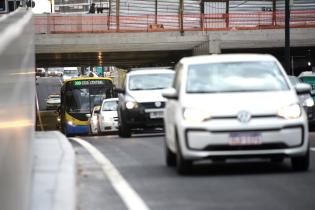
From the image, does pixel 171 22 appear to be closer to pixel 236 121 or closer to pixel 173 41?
pixel 173 41

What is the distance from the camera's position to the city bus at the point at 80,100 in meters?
41.8

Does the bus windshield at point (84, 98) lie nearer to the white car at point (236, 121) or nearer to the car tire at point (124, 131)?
the car tire at point (124, 131)

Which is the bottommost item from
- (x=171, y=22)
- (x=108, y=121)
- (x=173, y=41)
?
(x=108, y=121)

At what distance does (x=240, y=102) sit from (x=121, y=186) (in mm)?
1989

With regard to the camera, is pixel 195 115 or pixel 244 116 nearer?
pixel 244 116

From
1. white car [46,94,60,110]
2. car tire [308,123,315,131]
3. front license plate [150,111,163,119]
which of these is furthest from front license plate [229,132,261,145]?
white car [46,94,60,110]

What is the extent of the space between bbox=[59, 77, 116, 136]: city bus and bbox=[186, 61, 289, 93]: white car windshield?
29.6 m

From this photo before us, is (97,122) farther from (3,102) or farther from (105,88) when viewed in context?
(3,102)

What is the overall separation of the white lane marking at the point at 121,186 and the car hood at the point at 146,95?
6.53m

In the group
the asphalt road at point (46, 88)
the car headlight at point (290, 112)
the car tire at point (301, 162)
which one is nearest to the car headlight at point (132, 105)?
the car tire at point (301, 162)

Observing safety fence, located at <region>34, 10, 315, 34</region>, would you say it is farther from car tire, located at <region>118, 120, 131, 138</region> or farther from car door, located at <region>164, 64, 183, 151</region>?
car door, located at <region>164, 64, 183, 151</region>

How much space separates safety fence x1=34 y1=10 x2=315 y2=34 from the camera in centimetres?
4950

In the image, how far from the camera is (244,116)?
11.0 meters

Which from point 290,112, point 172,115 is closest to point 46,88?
point 172,115
